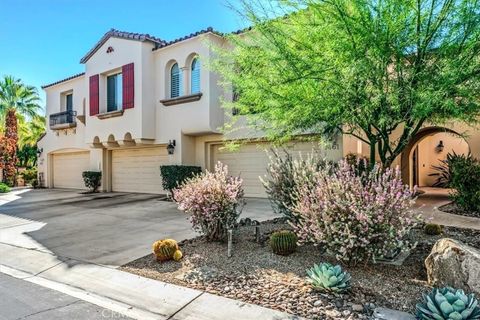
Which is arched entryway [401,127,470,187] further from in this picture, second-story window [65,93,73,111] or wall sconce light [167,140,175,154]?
second-story window [65,93,73,111]

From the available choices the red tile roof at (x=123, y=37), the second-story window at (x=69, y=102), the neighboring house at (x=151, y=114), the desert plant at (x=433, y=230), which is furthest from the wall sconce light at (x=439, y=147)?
the second-story window at (x=69, y=102)

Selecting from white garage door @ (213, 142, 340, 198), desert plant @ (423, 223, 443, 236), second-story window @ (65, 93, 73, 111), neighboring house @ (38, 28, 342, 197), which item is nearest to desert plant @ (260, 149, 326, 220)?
desert plant @ (423, 223, 443, 236)

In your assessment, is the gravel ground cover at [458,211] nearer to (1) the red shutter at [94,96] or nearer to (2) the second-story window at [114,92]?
(2) the second-story window at [114,92]

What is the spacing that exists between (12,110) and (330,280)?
27.7m

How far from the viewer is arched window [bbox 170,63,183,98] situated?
15491mm

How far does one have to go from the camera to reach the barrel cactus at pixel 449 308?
332cm

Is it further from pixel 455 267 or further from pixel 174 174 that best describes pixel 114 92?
pixel 455 267

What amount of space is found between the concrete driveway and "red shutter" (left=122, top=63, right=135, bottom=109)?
4968mm

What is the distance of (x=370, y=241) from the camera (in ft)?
15.2

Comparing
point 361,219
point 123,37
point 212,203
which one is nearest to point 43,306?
point 212,203

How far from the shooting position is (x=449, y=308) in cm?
335

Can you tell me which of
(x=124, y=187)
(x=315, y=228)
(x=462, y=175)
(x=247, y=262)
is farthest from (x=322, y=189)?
(x=124, y=187)

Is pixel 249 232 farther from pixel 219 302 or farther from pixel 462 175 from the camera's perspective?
pixel 462 175

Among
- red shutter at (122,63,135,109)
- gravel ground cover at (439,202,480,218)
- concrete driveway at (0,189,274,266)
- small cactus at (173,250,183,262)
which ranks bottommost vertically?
concrete driveway at (0,189,274,266)
